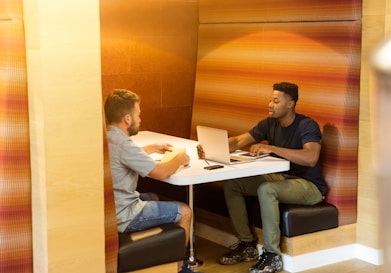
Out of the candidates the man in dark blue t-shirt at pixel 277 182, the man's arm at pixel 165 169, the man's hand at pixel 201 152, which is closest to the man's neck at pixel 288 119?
the man in dark blue t-shirt at pixel 277 182

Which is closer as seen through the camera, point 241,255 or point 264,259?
point 264,259

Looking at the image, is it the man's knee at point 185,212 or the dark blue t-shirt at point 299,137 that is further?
the dark blue t-shirt at point 299,137

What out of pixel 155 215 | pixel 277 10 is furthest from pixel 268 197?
pixel 277 10

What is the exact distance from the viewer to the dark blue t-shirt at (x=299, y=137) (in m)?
4.21

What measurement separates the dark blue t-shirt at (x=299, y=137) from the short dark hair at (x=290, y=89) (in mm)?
145

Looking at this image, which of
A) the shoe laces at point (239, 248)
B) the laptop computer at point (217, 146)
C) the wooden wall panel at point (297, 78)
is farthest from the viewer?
the shoe laces at point (239, 248)

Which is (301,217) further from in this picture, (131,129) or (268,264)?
(131,129)

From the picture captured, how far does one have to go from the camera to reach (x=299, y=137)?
429 cm

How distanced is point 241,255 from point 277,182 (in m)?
0.60

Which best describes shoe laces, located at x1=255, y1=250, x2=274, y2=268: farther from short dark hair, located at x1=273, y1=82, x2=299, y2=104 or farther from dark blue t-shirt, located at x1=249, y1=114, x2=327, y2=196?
short dark hair, located at x1=273, y1=82, x2=299, y2=104

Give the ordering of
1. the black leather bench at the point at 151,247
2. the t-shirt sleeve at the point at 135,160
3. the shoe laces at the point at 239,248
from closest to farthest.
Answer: the black leather bench at the point at 151,247 → the t-shirt sleeve at the point at 135,160 → the shoe laces at the point at 239,248

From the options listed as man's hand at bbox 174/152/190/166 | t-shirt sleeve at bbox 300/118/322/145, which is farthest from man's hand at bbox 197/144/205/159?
t-shirt sleeve at bbox 300/118/322/145

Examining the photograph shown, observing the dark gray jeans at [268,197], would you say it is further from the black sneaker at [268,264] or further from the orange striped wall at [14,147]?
the orange striped wall at [14,147]

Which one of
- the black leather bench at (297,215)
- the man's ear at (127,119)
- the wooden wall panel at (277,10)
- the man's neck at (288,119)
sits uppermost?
the wooden wall panel at (277,10)
